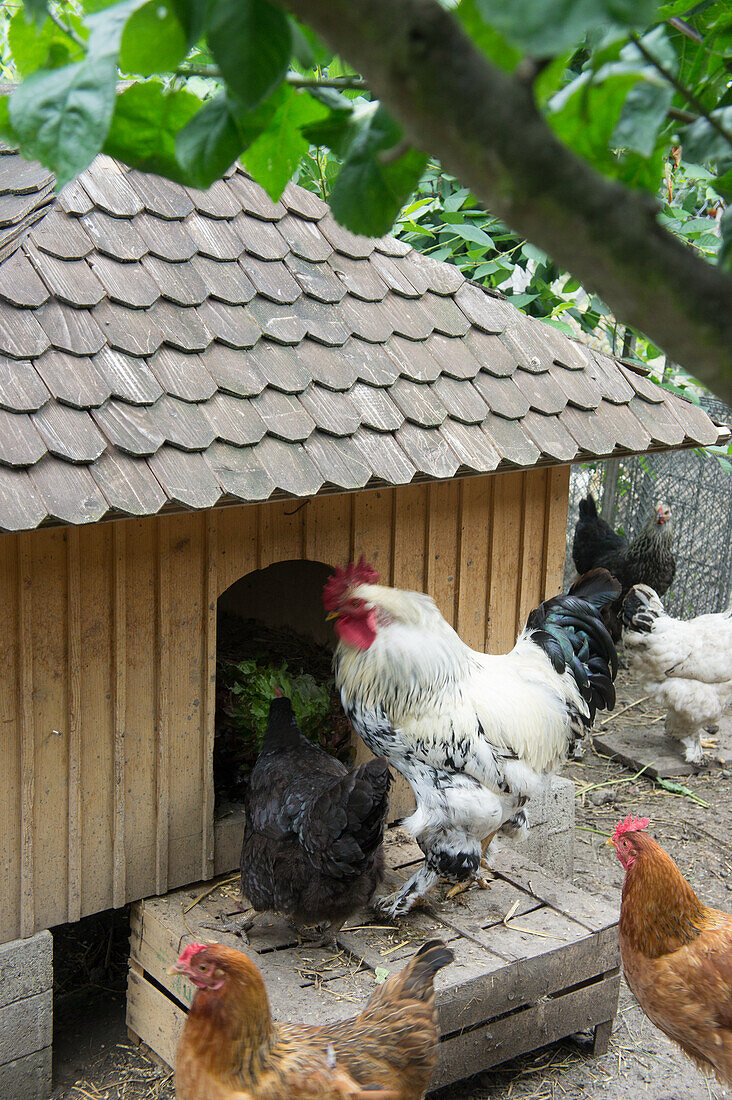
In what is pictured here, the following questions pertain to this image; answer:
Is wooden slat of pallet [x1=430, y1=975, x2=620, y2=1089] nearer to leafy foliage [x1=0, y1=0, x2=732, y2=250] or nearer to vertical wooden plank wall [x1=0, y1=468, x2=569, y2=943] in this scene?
vertical wooden plank wall [x1=0, y1=468, x2=569, y2=943]

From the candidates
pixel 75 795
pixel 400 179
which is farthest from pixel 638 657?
pixel 400 179

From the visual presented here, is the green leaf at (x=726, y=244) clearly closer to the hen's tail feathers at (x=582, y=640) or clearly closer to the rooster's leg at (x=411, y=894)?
the rooster's leg at (x=411, y=894)

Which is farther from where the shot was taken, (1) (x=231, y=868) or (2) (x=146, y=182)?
(1) (x=231, y=868)

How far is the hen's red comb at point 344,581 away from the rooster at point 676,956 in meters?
1.47

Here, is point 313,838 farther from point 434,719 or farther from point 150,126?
point 150,126

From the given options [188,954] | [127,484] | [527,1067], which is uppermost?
[127,484]

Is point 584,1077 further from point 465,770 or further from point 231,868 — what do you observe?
point 231,868

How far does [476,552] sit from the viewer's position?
16.1ft

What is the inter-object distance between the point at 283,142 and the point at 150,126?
0.59 feet

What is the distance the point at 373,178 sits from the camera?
102cm

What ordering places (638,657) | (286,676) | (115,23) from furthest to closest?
(638,657), (286,676), (115,23)

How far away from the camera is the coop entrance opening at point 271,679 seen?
15.7 ft

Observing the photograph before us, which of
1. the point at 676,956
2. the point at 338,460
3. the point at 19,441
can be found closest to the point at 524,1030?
the point at 676,956

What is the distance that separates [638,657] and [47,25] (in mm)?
7287
